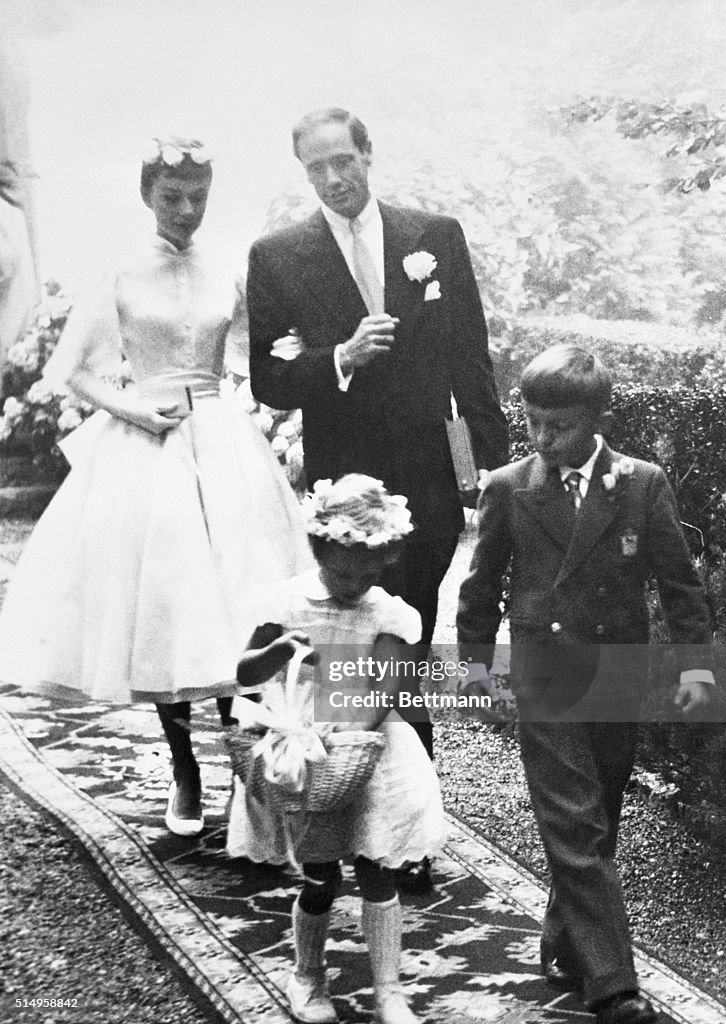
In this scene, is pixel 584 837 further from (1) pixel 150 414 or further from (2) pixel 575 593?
(1) pixel 150 414

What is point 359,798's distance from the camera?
290 centimetres

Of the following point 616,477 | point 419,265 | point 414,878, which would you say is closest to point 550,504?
point 616,477

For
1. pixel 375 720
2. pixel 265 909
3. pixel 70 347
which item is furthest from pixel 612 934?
pixel 70 347

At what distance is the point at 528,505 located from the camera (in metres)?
3.17

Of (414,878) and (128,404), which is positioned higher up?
(128,404)

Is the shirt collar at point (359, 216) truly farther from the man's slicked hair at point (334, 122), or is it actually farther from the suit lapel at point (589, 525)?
the suit lapel at point (589, 525)

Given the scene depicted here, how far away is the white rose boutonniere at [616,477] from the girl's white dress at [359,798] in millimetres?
570

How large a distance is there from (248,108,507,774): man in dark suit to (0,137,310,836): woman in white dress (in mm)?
278

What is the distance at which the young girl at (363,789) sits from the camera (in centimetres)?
289

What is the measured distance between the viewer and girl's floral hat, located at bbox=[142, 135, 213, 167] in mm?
3559

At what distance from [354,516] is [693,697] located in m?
1.03

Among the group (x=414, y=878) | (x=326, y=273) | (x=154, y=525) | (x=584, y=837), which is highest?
(x=326, y=273)

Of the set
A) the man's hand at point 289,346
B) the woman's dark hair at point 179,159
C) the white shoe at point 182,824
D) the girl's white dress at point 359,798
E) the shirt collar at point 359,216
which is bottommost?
the white shoe at point 182,824

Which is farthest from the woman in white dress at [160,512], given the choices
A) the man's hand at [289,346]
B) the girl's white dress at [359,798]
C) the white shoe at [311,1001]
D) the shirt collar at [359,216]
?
the white shoe at [311,1001]
